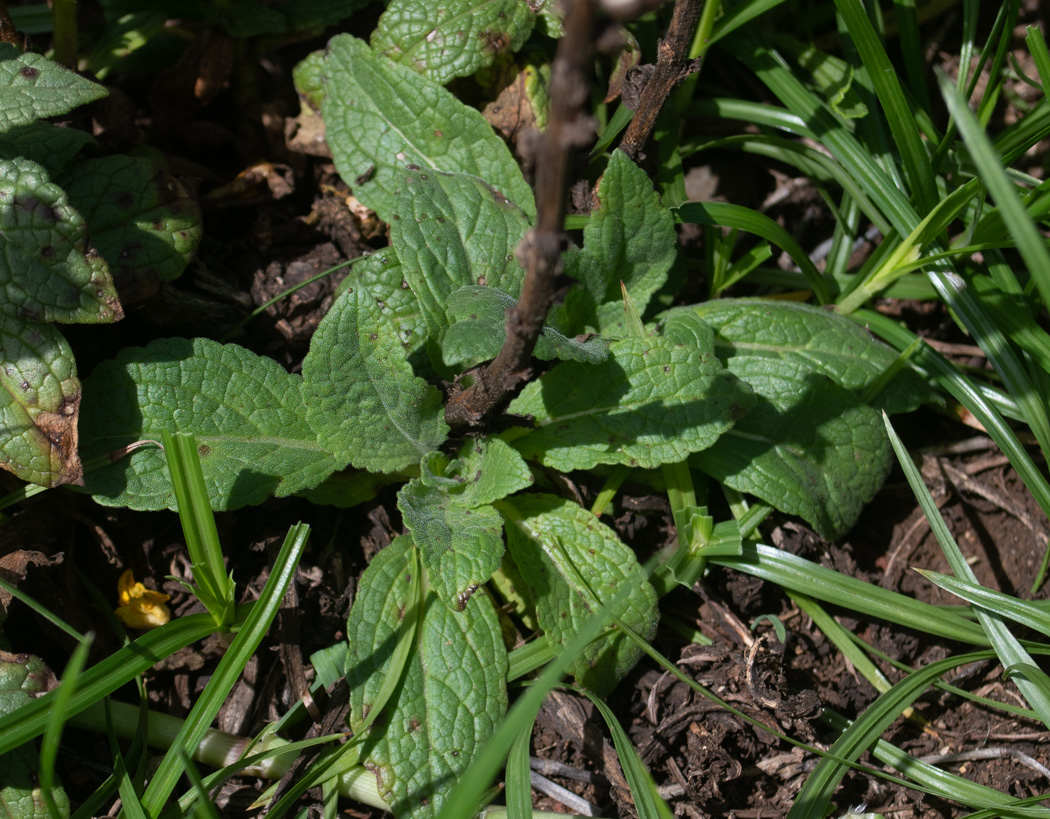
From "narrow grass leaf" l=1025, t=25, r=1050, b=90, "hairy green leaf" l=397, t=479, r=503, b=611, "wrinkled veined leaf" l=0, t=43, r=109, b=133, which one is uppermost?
"narrow grass leaf" l=1025, t=25, r=1050, b=90

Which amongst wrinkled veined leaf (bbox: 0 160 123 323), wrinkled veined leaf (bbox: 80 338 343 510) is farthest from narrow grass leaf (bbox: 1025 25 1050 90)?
wrinkled veined leaf (bbox: 0 160 123 323)

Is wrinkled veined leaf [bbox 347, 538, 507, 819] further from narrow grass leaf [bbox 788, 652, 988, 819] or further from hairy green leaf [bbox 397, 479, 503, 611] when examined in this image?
narrow grass leaf [bbox 788, 652, 988, 819]

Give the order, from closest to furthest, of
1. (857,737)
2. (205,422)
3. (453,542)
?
(453,542), (857,737), (205,422)

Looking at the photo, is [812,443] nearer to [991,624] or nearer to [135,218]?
[991,624]

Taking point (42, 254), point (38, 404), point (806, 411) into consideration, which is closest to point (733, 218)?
point (806, 411)

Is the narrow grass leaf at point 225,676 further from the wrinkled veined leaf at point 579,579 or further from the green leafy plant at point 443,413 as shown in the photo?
the wrinkled veined leaf at point 579,579

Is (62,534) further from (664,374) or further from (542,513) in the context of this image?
(664,374)
